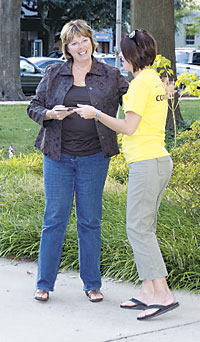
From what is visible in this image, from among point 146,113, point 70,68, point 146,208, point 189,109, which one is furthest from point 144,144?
point 189,109

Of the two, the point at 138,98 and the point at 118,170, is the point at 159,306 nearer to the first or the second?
the point at 138,98

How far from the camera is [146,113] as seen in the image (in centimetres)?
421

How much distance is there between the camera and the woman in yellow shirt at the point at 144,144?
13.7ft

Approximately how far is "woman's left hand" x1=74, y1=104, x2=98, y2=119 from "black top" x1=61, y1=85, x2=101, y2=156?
0.95ft

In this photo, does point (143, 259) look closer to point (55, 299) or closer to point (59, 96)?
point (55, 299)

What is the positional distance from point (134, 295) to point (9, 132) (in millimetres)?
8867

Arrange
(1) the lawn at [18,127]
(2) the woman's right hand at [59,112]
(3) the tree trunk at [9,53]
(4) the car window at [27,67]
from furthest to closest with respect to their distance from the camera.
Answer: (4) the car window at [27,67] → (3) the tree trunk at [9,53] → (1) the lawn at [18,127] → (2) the woman's right hand at [59,112]

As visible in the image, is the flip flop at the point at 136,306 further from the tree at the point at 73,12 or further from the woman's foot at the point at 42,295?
the tree at the point at 73,12

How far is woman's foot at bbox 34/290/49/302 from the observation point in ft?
15.5

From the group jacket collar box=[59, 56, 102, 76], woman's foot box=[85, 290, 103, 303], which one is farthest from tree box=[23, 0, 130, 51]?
woman's foot box=[85, 290, 103, 303]

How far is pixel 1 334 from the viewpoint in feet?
13.4

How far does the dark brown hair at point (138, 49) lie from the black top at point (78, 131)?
1.54 ft

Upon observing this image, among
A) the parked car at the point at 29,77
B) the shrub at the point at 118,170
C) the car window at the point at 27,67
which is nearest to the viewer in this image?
the shrub at the point at 118,170

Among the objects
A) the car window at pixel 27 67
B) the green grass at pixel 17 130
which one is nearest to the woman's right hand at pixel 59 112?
the green grass at pixel 17 130
